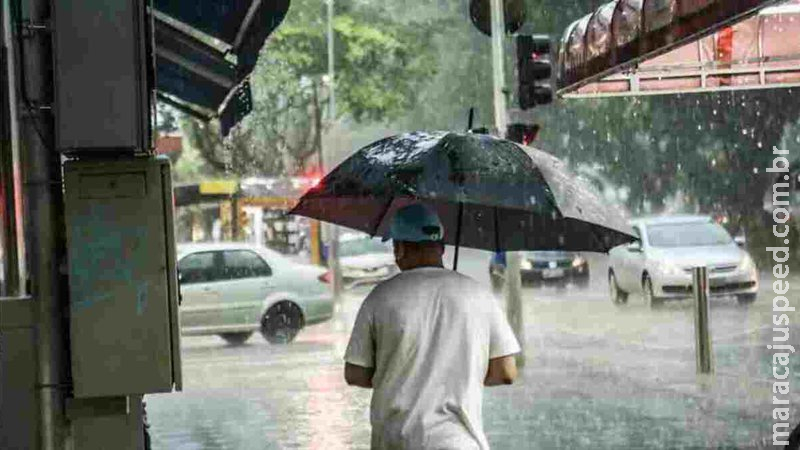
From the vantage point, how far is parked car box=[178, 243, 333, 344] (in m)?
20.9

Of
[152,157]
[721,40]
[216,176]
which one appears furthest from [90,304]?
[216,176]

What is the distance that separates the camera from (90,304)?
17.9ft

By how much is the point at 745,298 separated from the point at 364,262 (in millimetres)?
12059

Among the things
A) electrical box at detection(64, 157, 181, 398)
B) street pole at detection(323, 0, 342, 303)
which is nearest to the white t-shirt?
electrical box at detection(64, 157, 181, 398)

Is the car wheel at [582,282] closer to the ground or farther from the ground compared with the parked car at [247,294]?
closer to the ground

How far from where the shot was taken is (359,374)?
461 cm

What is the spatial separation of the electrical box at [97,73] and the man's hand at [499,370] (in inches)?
64.7

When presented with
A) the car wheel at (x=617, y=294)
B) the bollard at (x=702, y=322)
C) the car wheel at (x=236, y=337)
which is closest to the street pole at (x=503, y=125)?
the bollard at (x=702, y=322)

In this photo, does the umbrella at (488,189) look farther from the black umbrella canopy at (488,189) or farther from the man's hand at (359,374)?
the man's hand at (359,374)

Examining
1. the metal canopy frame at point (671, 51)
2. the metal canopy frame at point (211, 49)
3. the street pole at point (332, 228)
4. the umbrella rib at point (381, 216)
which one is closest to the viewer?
the umbrella rib at point (381, 216)

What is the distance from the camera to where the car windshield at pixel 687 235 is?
24.5m

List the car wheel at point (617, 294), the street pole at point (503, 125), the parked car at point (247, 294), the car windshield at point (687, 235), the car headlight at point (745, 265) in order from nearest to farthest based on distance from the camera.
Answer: the street pole at point (503, 125) < the parked car at point (247, 294) < the car headlight at point (745, 265) < the car windshield at point (687, 235) < the car wheel at point (617, 294)

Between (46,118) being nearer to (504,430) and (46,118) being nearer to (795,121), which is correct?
(504,430)

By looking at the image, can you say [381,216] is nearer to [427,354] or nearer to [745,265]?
[427,354]
